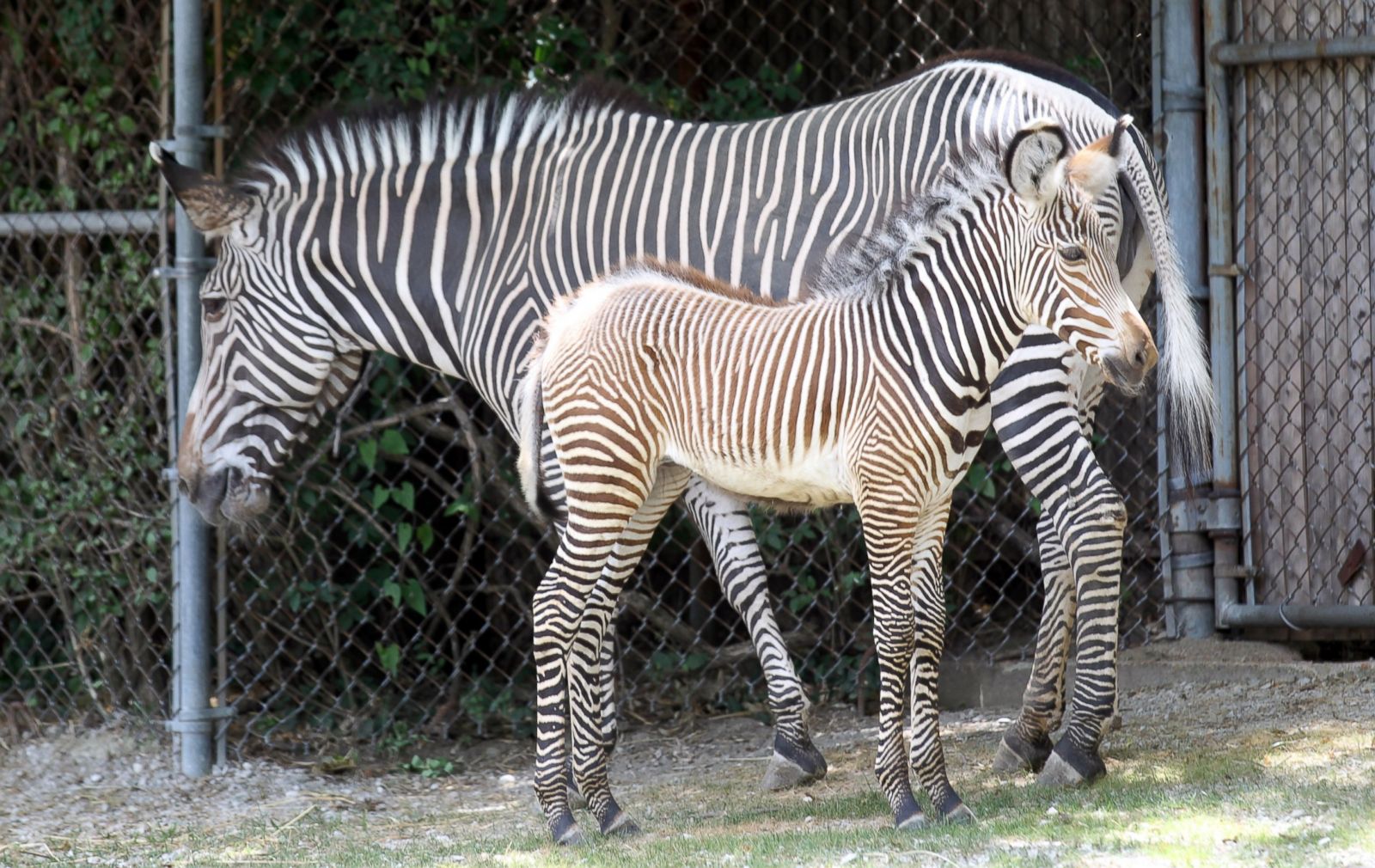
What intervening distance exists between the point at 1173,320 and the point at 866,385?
1188 mm

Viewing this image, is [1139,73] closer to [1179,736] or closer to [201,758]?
[1179,736]

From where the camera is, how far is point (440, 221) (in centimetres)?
526

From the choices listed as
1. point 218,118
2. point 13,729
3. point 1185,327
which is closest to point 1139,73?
point 1185,327

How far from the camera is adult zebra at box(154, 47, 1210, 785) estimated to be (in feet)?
15.9

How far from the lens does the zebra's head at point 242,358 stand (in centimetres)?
526

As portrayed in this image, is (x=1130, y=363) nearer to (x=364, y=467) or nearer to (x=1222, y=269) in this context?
(x=1222, y=269)

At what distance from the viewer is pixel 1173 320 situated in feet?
14.8

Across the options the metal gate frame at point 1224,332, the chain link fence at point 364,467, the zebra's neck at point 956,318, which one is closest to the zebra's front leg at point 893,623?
the zebra's neck at point 956,318

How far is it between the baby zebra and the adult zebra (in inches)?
30.3

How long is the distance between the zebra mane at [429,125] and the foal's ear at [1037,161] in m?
1.89

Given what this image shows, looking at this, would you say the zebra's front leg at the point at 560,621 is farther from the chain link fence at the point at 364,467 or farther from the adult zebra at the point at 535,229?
the chain link fence at the point at 364,467

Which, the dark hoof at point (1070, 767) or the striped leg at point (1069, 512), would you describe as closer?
the dark hoof at point (1070, 767)

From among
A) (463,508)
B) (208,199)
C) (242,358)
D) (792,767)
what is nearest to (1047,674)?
(792,767)

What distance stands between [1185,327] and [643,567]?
9.48 feet
